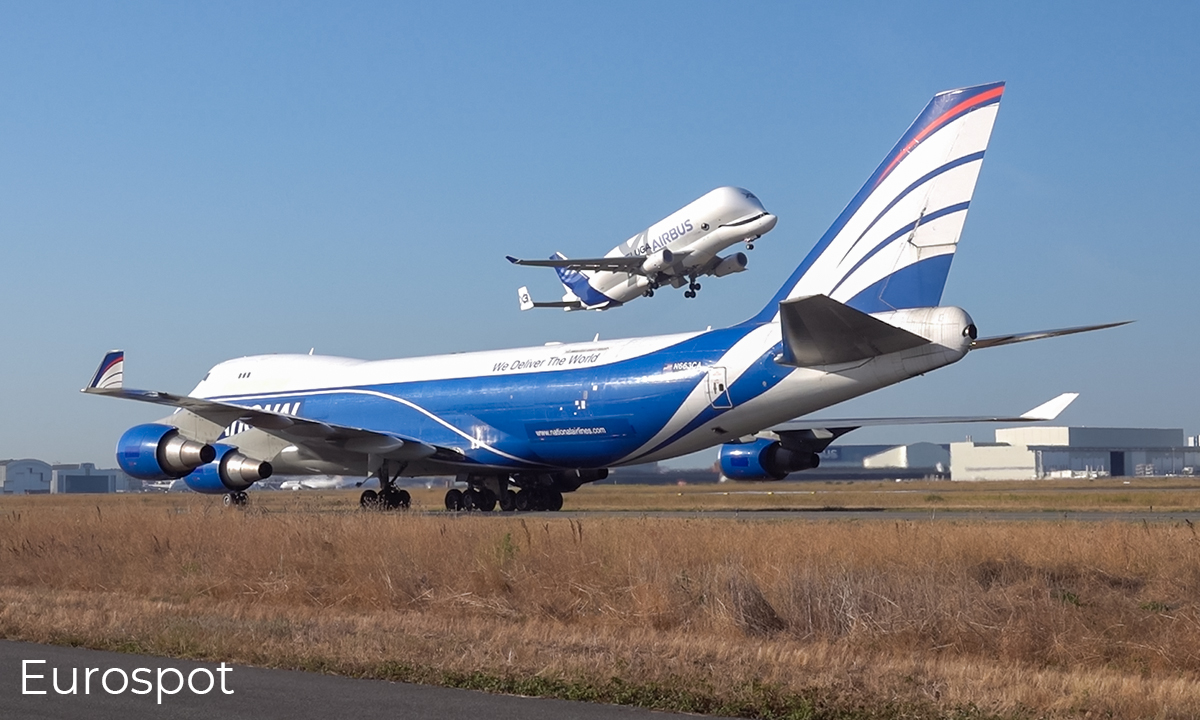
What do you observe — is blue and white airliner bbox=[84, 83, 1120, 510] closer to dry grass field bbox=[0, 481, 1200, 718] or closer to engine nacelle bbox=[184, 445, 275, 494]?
engine nacelle bbox=[184, 445, 275, 494]

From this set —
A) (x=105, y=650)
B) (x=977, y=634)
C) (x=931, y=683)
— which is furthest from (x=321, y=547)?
(x=931, y=683)

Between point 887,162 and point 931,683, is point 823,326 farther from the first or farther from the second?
point 931,683

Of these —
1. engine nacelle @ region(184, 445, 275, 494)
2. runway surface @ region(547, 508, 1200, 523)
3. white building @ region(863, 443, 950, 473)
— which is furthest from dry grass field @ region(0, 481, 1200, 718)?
white building @ region(863, 443, 950, 473)

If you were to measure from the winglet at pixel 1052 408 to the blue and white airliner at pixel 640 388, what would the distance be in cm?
5

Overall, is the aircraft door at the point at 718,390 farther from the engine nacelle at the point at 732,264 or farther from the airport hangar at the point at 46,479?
the airport hangar at the point at 46,479

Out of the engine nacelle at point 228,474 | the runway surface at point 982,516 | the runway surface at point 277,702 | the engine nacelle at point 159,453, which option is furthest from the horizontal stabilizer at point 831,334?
the engine nacelle at point 159,453

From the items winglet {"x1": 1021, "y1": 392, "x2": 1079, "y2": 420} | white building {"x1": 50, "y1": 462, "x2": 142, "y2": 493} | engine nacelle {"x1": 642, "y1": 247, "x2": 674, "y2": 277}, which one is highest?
engine nacelle {"x1": 642, "y1": 247, "x2": 674, "y2": 277}

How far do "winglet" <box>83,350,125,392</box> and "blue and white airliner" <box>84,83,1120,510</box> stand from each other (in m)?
0.05

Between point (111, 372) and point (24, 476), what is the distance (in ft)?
266

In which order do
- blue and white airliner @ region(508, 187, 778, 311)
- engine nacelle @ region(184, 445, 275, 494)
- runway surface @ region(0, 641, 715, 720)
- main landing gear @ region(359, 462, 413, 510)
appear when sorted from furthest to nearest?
blue and white airliner @ region(508, 187, 778, 311), engine nacelle @ region(184, 445, 275, 494), main landing gear @ region(359, 462, 413, 510), runway surface @ region(0, 641, 715, 720)

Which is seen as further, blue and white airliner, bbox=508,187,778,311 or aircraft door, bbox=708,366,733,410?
blue and white airliner, bbox=508,187,778,311

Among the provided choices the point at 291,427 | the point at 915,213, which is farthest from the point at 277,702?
the point at 291,427

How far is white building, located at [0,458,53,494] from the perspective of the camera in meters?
102

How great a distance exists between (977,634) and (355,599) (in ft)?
A: 23.3
